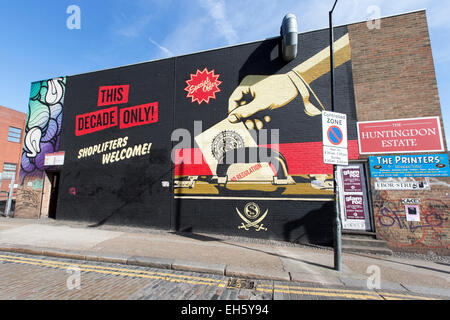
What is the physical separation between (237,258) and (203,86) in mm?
7419

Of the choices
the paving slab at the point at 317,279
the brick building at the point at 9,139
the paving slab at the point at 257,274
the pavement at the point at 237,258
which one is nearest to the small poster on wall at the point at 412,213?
the pavement at the point at 237,258

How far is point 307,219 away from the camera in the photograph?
308 inches

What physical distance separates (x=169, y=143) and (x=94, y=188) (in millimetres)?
4635

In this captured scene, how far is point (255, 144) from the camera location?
8.70 meters

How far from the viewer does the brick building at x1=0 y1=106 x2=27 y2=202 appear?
2483 centimetres

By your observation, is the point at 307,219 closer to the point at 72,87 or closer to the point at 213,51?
the point at 213,51

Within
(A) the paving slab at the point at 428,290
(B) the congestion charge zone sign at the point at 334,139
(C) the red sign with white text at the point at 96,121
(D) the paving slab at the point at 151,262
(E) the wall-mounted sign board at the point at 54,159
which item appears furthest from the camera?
(E) the wall-mounted sign board at the point at 54,159

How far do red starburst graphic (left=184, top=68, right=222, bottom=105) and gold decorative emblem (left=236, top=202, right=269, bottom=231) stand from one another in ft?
16.8

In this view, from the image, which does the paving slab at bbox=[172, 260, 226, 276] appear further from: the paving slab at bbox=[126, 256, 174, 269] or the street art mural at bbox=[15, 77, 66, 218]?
the street art mural at bbox=[15, 77, 66, 218]

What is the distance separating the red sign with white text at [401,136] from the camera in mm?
7227

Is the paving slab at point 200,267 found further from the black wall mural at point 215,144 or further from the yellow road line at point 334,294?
the black wall mural at point 215,144

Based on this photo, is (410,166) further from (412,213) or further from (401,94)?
(401,94)

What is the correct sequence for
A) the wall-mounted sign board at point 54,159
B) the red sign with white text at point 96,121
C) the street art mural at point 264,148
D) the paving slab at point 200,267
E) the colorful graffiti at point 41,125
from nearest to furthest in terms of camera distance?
the paving slab at point 200,267, the street art mural at point 264,148, the red sign with white text at point 96,121, the wall-mounted sign board at point 54,159, the colorful graffiti at point 41,125

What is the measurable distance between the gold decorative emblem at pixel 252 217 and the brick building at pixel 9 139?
99.1 ft
